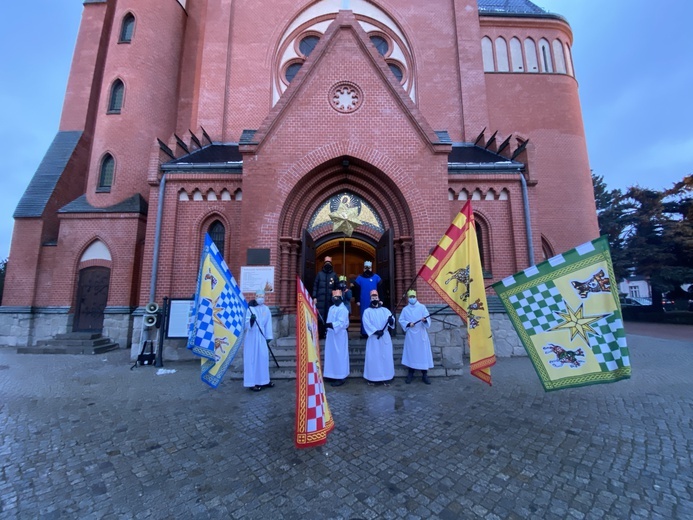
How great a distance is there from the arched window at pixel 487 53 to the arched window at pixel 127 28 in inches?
691

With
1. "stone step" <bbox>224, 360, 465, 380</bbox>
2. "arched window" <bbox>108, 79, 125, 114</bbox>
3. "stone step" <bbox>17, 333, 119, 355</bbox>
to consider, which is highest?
"arched window" <bbox>108, 79, 125, 114</bbox>

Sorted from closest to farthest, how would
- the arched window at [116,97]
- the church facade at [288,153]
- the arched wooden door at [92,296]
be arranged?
the church facade at [288,153]
the arched wooden door at [92,296]
the arched window at [116,97]

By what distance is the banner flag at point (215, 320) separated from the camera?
16.0 feet

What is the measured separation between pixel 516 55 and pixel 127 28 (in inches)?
779

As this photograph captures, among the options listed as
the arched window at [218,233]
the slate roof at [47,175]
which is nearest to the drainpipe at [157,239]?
the arched window at [218,233]

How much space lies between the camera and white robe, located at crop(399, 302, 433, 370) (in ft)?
21.2

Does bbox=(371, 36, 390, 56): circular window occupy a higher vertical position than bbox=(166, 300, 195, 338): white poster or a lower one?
higher

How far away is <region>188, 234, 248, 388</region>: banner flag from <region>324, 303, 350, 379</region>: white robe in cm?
182

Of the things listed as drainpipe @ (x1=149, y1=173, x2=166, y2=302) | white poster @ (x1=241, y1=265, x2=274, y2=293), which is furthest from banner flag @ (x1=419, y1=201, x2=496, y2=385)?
drainpipe @ (x1=149, y1=173, x2=166, y2=302)

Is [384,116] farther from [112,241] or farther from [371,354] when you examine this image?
[112,241]

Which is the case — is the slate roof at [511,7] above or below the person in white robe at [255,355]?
above

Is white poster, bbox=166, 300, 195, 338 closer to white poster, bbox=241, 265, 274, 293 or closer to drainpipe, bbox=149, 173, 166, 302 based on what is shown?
drainpipe, bbox=149, 173, 166, 302

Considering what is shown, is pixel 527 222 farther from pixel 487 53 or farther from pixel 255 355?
pixel 487 53

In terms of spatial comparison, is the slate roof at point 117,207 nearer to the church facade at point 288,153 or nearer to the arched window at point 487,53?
the church facade at point 288,153
